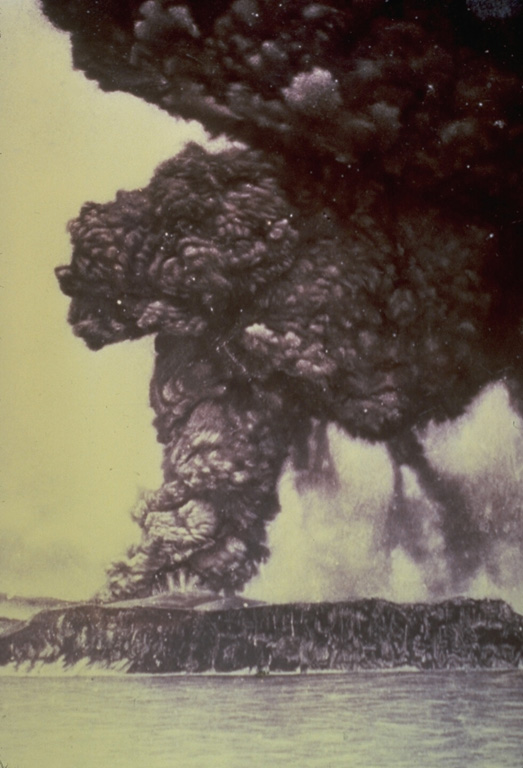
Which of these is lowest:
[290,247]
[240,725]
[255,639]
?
[240,725]

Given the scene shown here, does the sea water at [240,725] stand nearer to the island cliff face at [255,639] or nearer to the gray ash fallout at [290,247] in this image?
the island cliff face at [255,639]

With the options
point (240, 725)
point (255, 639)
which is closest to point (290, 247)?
point (255, 639)

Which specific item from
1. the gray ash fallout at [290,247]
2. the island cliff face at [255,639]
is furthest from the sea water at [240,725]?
the gray ash fallout at [290,247]

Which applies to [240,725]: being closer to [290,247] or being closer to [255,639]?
[255,639]

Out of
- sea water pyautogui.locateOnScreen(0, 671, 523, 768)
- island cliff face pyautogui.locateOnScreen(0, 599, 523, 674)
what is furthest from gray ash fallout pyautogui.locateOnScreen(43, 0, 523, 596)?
sea water pyautogui.locateOnScreen(0, 671, 523, 768)

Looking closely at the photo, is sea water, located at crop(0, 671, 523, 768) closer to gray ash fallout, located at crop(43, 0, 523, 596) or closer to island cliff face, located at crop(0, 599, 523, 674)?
island cliff face, located at crop(0, 599, 523, 674)

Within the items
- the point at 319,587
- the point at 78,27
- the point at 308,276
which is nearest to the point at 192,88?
the point at 78,27

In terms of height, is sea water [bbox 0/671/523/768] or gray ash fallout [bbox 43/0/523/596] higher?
gray ash fallout [bbox 43/0/523/596]
